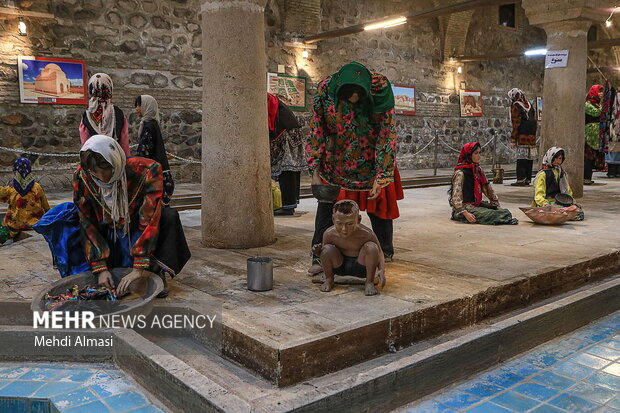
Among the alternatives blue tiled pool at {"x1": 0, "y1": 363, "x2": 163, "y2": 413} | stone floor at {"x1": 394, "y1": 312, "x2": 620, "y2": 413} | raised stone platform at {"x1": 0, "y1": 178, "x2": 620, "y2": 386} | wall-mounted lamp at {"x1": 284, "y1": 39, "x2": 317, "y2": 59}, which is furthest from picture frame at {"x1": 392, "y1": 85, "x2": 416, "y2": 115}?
blue tiled pool at {"x1": 0, "y1": 363, "x2": 163, "y2": 413}

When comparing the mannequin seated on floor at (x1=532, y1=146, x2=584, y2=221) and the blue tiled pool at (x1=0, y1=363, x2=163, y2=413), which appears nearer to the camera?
the blue tiled pool at (x1=0, y1=363, x2=163, y2=413)

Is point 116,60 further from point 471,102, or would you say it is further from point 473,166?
point 471,102

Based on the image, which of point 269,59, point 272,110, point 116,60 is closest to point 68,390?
point 272,110

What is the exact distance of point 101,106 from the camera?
18.1ft

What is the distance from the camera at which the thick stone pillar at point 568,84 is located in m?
8.76

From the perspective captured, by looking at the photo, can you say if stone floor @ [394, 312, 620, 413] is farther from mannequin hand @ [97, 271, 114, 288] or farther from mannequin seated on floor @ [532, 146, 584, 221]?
mannequin seated on floor @ [532, 146, 584, 221]

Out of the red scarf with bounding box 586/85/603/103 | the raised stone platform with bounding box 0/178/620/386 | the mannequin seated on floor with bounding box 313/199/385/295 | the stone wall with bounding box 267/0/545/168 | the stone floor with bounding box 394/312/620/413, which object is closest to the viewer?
the stone floor with bounding box 394/312/620/413

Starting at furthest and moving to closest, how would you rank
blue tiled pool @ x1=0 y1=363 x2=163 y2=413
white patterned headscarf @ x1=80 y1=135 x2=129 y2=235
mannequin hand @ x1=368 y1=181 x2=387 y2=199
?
mannequin hand @ x1=368 y1=181 x2=387 y2=199 < white patterned headscarf @ x1=80 y1=135 x2=129 y2=235 < blue tiled pool @ x1=0 y1=363 x2=163 y2=413

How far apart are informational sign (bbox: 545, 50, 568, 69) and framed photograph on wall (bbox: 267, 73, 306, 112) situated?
567cm

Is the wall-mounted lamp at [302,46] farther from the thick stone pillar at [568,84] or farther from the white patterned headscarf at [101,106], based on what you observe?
the white patterned headscarf at [101,106]

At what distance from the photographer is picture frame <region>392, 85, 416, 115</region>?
15.4 m

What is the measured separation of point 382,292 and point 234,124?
2187 mm

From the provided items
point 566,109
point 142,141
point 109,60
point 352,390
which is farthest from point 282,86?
point 352,390

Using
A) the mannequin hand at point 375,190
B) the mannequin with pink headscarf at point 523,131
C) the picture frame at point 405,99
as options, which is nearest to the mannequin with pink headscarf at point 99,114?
the mannequin hand at point 375,190
